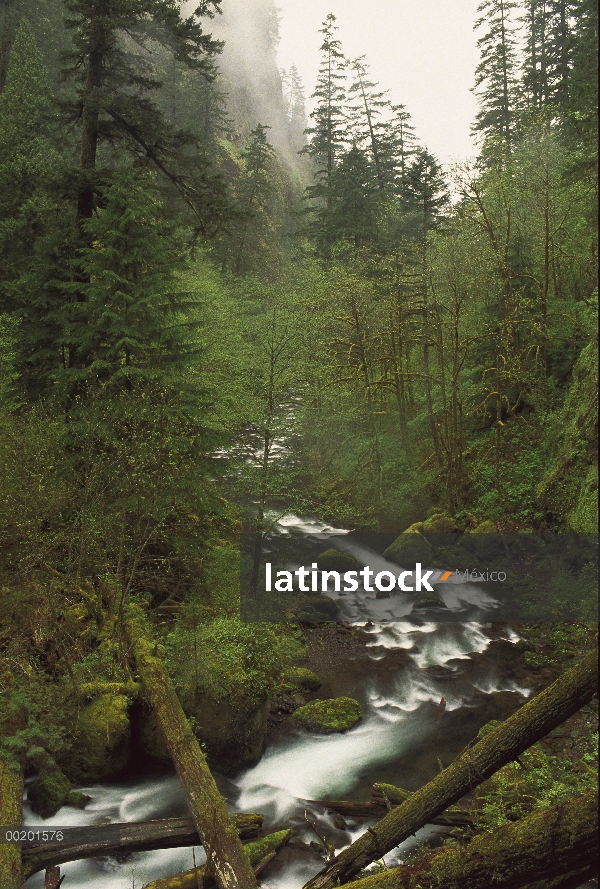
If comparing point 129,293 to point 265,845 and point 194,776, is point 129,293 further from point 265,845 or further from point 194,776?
point 265,845

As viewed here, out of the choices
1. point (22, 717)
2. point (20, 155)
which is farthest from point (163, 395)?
point (20, 155)

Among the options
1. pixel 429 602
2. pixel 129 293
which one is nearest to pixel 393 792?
pixel 429 602

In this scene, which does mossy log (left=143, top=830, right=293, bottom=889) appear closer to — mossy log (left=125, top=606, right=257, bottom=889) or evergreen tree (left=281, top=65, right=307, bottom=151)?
mossy log (left=125, top=606, right=257, bottom=889)

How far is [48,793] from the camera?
30.2 ft

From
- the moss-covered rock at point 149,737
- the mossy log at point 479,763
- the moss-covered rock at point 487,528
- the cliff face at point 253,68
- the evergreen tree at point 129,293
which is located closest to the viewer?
the mossy log at point 479,763

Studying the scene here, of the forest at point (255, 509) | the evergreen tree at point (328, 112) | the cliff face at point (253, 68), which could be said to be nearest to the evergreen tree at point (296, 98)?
the cliff face at point (253, 68)

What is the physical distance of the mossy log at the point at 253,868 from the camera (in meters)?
7.62

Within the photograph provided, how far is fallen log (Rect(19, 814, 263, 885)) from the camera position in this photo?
7.49 metres

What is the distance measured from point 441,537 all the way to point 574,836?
14.2 meters

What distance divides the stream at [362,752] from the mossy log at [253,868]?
0.17m

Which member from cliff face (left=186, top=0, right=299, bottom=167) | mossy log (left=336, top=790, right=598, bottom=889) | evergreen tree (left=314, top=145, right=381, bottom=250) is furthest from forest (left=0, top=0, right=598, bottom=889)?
cliff face (left=186, top=0, right=299, bottom=167)

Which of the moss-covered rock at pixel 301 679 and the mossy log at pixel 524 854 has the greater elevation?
the mossy log at pixel 524 854

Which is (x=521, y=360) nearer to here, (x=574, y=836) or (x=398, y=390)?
(x=398, y=390)

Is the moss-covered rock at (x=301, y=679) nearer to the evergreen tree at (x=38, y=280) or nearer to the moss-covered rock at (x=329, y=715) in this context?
the moss-covered rock at (x=329, y=715)
